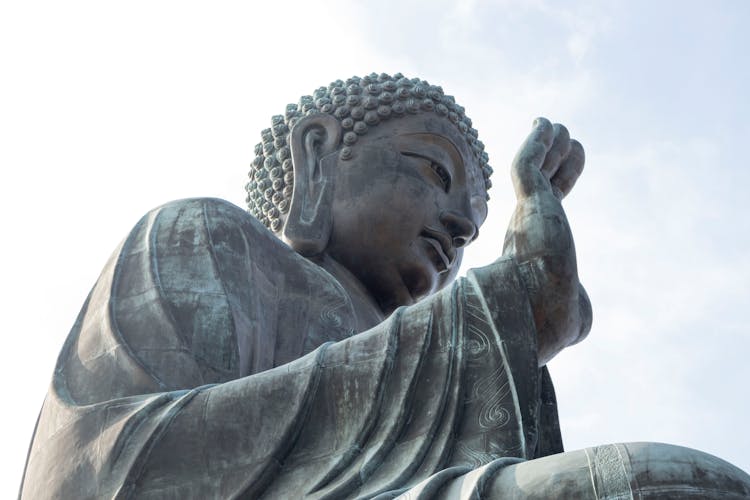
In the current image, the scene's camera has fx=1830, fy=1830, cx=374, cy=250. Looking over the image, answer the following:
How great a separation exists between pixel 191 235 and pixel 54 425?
4.66 ft

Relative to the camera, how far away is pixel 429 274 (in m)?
10.4

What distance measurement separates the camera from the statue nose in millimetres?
10398

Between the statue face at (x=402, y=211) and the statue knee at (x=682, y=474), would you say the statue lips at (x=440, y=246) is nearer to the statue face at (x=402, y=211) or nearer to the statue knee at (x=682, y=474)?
the statue face at (x=402, y=211)

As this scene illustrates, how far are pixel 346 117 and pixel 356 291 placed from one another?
1178mm

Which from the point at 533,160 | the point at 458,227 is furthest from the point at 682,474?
the point at 458,227

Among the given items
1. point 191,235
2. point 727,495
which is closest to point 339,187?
point 191,235

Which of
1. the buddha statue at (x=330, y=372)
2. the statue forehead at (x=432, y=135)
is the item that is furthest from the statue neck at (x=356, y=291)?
the statue forehead at (x=432, y=135)

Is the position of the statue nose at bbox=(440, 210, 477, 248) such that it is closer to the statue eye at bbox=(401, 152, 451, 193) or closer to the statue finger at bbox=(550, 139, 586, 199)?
the statue eye at bbox=(401, 152, 451, 193)

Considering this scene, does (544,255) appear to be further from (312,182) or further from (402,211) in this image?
(312,182)

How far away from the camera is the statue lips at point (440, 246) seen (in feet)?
34.0

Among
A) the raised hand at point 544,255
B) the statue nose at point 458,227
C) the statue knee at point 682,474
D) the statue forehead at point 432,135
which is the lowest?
the statue knee at point 682,474

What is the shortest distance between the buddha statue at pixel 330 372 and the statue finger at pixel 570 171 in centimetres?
1

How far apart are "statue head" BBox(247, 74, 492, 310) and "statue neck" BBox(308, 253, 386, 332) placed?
4 cm

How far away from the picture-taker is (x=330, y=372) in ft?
27.0
